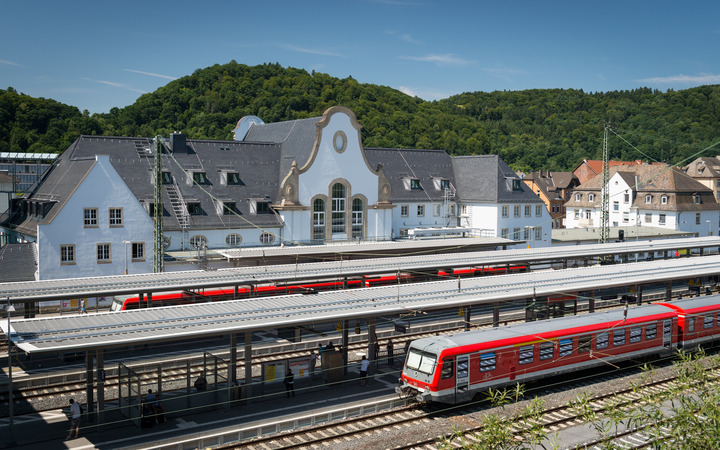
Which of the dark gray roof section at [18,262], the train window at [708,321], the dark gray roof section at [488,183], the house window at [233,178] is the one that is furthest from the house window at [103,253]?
the dark gray roof section at [488,183]

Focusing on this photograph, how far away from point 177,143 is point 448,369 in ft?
149

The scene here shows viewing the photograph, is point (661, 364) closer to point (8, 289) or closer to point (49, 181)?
point (8, 289)

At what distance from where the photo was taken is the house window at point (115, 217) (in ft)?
174

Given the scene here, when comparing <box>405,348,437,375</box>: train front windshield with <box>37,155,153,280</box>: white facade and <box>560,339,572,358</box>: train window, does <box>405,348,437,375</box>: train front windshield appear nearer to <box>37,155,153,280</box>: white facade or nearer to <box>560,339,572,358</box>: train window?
<box>560,339,572,358</box>: train window

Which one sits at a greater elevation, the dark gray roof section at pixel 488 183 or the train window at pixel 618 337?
the dark gray roof section at pixel 488 183

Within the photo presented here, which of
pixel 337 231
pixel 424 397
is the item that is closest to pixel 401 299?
pixel 424 397

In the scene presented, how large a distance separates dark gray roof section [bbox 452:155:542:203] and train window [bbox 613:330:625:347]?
42.4 metres

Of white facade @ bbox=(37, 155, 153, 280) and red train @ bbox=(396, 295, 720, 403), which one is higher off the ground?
white facade @ bbox=(37, 155, 153, 280)

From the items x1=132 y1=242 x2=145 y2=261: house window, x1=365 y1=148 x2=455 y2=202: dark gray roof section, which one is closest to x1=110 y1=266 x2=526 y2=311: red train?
x1=132 y1=242 x2=145 y2=261: house window

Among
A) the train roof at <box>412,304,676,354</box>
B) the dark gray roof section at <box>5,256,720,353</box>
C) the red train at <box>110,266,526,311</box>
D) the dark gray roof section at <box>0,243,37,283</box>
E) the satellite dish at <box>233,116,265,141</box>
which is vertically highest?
the satellite dish at <box>233,116,265,141</box>

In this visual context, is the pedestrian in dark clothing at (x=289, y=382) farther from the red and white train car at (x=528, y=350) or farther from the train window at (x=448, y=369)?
the train window at (x=448, y=369)

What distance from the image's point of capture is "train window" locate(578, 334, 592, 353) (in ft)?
109

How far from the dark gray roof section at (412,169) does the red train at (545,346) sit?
4095 cm

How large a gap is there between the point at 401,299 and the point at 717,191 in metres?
114
